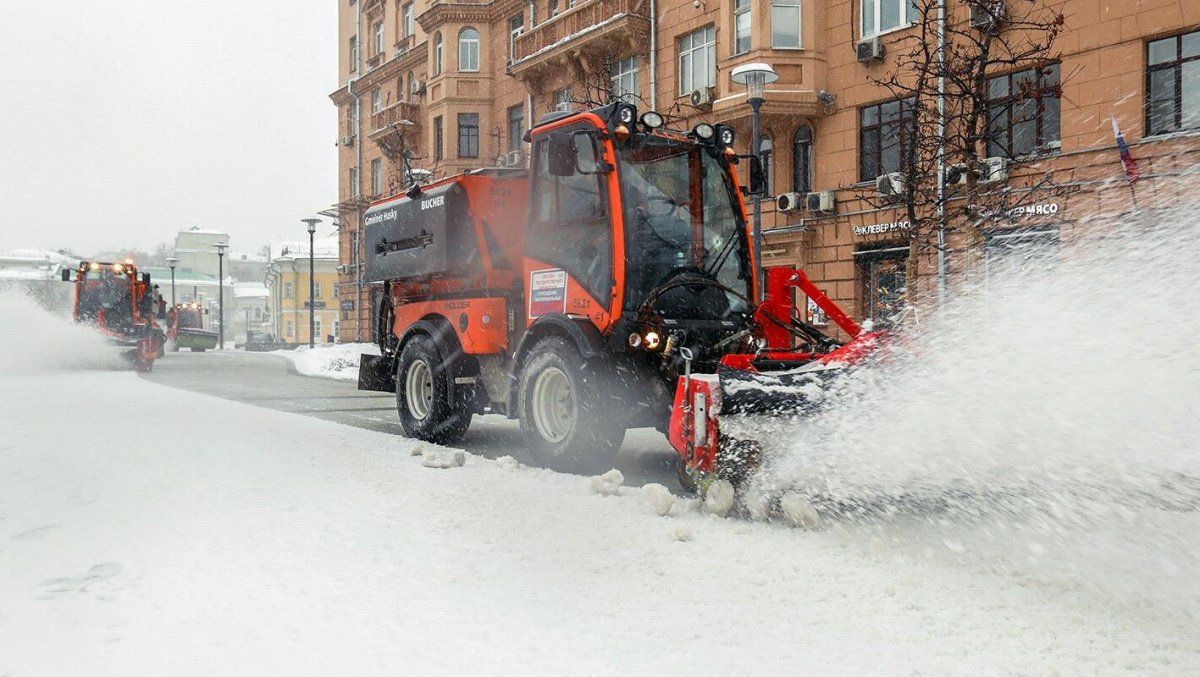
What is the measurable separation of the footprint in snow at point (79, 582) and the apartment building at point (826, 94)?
18.3ft

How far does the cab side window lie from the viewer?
659 cm

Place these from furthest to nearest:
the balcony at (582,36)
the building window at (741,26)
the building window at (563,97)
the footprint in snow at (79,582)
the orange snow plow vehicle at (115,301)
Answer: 1. the building window at (563,97)
2. the balcony at (582,36)
3. the orange snow plow vehicle at (115,301)
4. the building window at (741,26)
5. the footprint in snow at (79,582)

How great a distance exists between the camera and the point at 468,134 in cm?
3198

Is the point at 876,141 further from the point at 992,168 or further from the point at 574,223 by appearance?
the point at 574,223

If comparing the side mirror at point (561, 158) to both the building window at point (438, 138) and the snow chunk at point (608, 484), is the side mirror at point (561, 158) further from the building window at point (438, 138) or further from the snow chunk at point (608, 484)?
the building window at point (438, 138)

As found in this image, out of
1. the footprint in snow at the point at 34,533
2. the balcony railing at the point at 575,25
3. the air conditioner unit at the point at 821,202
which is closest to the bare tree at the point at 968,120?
the air conditioner unit at the point at 821,202

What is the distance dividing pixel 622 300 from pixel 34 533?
3.70 m

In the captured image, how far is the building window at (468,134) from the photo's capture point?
104 ft

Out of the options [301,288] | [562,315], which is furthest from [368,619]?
[301,288]

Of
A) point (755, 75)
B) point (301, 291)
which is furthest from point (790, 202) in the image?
point (301, 291)

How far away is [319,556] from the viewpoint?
4.17 metres

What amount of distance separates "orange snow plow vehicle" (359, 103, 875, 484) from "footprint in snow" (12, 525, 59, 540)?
124 inches

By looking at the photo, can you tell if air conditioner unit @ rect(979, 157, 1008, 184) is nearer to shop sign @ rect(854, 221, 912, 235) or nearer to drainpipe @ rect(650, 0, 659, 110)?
shop sign @ rect(854, 221, 912, 235)

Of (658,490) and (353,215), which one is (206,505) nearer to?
(658,490)
